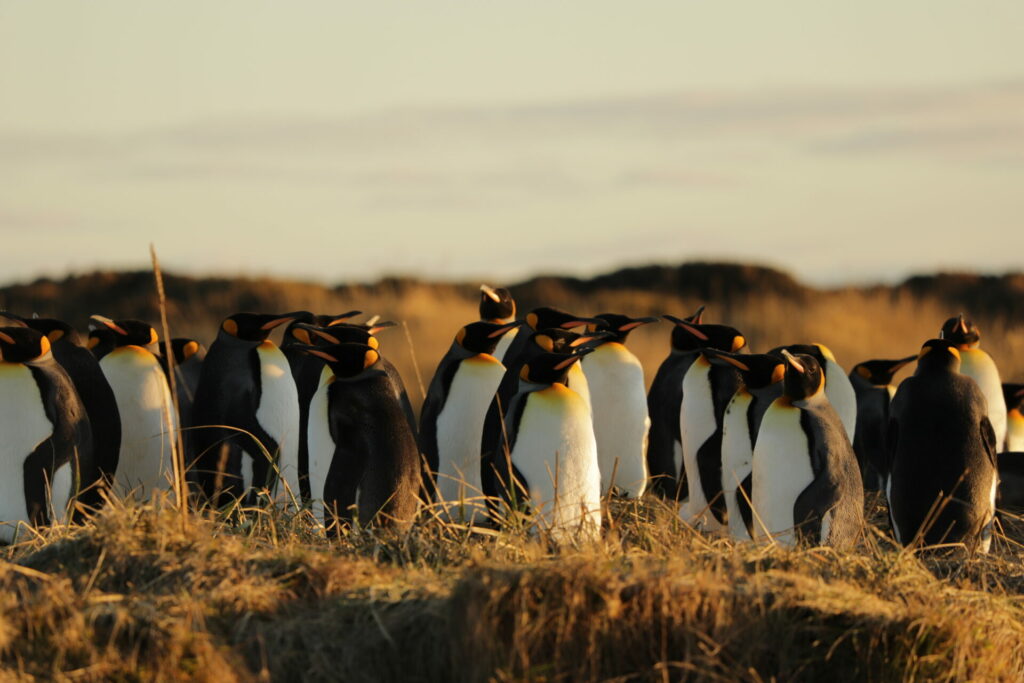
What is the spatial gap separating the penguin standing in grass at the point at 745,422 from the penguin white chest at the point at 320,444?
2.23m

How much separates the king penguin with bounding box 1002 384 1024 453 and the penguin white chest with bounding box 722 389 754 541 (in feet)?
13.8

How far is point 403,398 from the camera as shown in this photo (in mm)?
8086

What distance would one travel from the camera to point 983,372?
10602 millimetres

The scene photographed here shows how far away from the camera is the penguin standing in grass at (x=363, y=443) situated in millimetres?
6914

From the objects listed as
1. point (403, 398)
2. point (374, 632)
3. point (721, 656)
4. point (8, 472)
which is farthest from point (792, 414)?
point (8, 472)

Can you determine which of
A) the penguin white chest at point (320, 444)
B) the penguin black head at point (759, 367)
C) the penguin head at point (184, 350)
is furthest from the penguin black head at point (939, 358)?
the penguin head at point (184, 350)

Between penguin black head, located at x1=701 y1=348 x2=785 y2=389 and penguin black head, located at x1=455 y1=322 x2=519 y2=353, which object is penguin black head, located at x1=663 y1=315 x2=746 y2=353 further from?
penguin black head, located at x1=455 y1=322 x2=519 y2=353

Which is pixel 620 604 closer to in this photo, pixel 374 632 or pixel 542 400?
pixel 374 632

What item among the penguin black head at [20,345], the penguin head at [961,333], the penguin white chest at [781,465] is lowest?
the penguin white chest at [781,465]

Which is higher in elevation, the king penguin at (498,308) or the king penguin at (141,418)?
the king penguin at (498,308)

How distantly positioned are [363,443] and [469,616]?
8.58ft

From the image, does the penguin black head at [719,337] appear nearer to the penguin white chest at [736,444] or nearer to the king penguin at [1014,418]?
the penguin white chest at [736,444]

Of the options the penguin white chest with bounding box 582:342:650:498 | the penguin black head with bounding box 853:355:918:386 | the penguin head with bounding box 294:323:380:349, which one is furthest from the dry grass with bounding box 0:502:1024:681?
the penguin black head with bounding box 853:355:918:386

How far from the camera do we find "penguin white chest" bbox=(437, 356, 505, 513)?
8.22m
